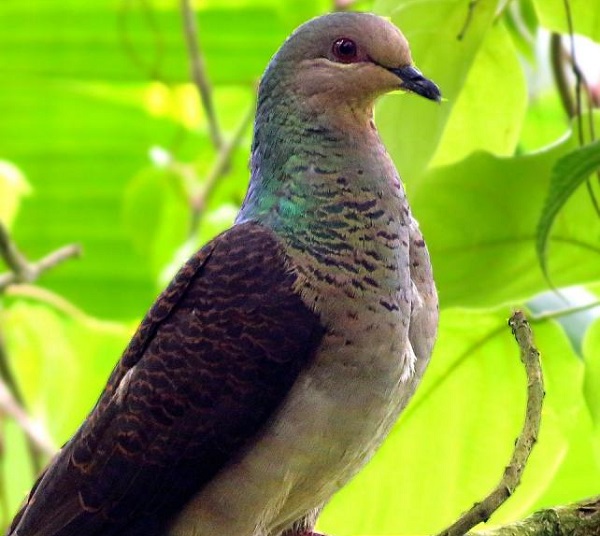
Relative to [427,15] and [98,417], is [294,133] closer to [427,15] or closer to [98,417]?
[427,15]

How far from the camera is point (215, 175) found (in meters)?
2.79

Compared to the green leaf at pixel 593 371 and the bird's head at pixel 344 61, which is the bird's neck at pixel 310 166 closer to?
the bird's head at pixel 344 61

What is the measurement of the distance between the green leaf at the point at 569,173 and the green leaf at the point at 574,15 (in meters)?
0.30

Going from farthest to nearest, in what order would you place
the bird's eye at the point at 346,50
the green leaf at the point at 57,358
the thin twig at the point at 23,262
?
the green leaf at the point at 57,358
the thin twig at the point at 23,262
the bird's eye at the point at 346,50

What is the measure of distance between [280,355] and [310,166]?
0.30 m

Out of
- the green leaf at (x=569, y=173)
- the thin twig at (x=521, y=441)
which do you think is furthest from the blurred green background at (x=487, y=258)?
the thin twig at (x=521, y=441)

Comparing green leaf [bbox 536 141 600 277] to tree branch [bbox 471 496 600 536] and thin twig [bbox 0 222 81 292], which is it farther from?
thin twig [bbox 0 222 81 292]

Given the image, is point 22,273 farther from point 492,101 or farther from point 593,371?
point 593,371

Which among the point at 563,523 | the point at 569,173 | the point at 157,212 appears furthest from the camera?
the point at 157,212

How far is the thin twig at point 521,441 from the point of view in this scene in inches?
57.7

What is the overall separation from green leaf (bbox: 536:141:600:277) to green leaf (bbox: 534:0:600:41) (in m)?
0.30

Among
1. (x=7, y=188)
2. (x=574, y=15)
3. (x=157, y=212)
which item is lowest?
(x=157, y=212)

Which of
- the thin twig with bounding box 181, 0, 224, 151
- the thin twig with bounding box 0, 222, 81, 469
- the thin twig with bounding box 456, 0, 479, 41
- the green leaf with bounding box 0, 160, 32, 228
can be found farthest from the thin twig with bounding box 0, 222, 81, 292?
the thin twig with bounding box 456, 0, 479, 41

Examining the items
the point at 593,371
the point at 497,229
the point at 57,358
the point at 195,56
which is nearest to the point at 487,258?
the point at 497,229
